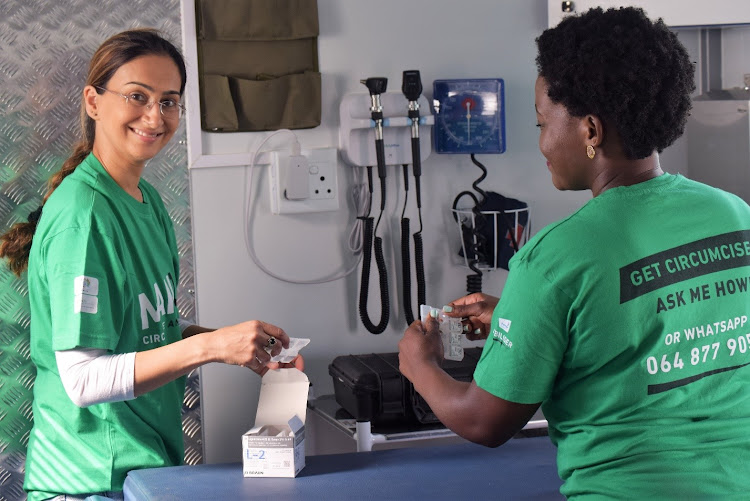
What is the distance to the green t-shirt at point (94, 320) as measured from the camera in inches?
72.5

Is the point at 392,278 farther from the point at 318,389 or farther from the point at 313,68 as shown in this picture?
the point at 313,68

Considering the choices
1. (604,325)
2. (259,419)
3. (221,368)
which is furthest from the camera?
(221,368)

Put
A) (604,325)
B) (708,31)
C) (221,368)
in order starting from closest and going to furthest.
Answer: (604,325) < (221,368) < (708,31)

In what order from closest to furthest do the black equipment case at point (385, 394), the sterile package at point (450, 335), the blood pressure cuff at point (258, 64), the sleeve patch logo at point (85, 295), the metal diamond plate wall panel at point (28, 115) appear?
the sleeve patch logo at point (85, 295), the sterile package at point (450, 335), the black equipment case at point (385, 394), the metal diamond plate wall panel at point (28, 115), the blood pressure cuff at point (258, 64)

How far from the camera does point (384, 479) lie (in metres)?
2.00

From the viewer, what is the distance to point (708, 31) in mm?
3393

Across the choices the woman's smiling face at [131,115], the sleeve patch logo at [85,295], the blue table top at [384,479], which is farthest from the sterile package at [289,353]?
the woman's smiling face at [131,115]

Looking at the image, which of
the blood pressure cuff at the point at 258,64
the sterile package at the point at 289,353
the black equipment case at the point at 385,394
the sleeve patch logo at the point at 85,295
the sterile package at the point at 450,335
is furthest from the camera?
the blood pressure cuff at the point at 258,64

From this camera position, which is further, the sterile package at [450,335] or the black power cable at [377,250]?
the black power cable at [377,250]

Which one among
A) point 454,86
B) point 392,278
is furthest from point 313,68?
point 392,278

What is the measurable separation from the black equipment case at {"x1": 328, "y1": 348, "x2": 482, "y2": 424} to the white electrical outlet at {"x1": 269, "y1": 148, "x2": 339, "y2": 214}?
1.95ft

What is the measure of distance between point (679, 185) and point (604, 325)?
0.28 meters

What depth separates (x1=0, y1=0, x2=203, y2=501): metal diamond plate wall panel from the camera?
2.79 meters

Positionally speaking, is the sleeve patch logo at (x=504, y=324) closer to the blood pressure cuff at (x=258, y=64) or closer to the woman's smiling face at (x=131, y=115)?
the woman's smiling face at (x=131, y=115)
